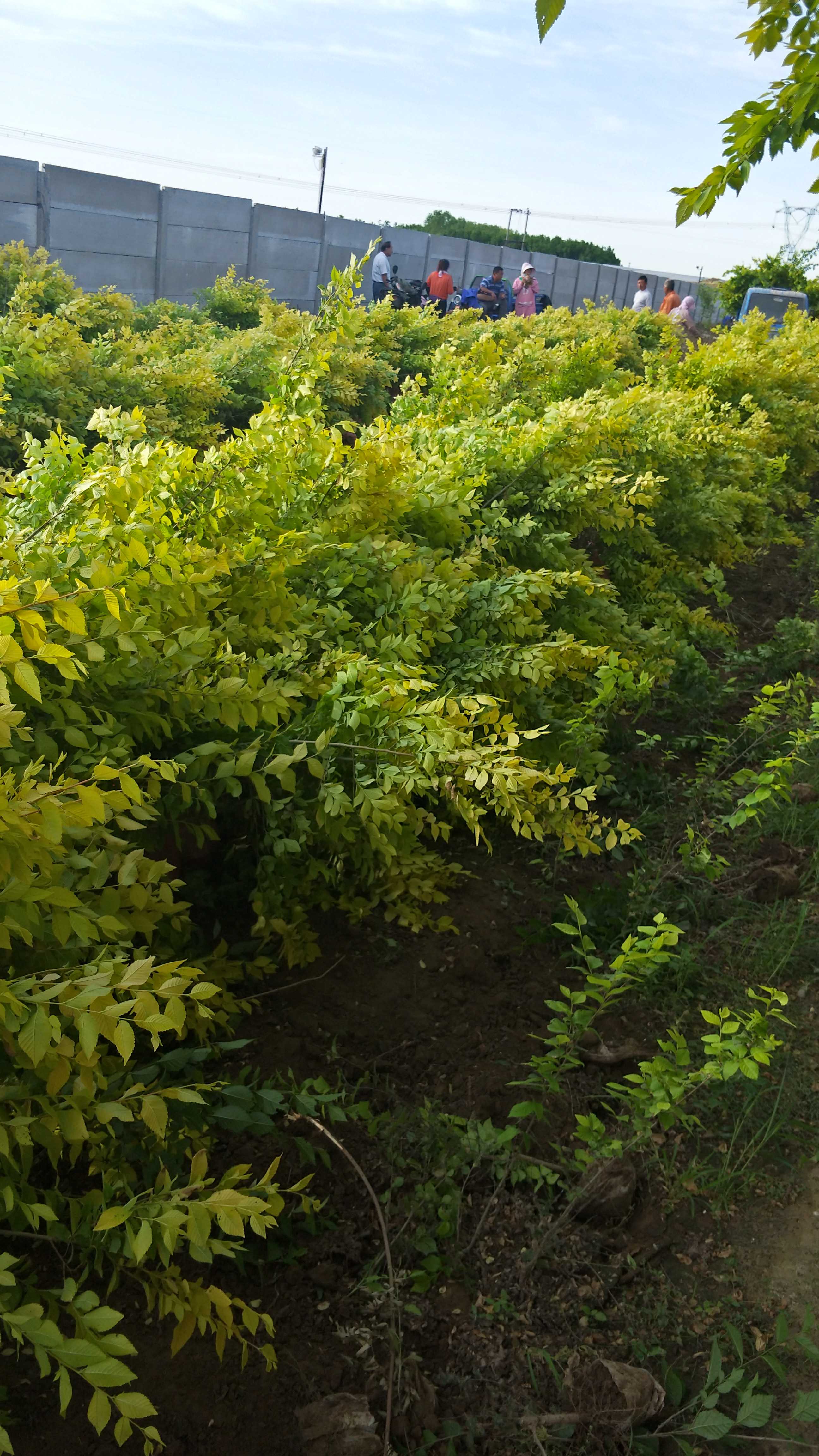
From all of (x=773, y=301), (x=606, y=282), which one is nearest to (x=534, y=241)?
(x=606, y=282)

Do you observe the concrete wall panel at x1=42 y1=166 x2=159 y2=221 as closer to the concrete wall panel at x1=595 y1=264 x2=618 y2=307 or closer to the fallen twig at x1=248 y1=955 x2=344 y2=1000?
the fallen twig at x1=248 y1=955 x2=344 y2=1000

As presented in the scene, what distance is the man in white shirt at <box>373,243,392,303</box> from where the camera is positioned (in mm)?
16500

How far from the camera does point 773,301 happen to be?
23.1 meters


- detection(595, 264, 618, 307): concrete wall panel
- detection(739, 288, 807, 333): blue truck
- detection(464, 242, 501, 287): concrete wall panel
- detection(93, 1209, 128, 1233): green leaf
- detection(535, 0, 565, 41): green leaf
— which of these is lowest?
detection(93, 1209, 128, 1233): green leaf

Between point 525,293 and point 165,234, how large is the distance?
6.77 meters

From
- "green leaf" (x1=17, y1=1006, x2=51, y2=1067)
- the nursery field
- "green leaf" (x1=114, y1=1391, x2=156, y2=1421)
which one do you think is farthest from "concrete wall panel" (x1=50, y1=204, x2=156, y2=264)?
"green leaf" (x1=114, y1=1391, x2=156, y2=1421)

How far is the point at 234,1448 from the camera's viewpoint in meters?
1.86

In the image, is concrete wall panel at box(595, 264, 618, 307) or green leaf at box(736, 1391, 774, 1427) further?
concrete wall panel at box(595, 264, 618, 307)

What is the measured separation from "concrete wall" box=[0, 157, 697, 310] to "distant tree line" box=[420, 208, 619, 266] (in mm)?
23574

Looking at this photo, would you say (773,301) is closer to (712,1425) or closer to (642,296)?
(642,296)

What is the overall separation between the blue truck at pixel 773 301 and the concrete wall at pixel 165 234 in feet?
28.4

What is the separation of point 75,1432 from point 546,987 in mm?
1832

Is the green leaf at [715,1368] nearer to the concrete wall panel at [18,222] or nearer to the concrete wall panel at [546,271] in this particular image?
the concrete wall panel at [18,222]

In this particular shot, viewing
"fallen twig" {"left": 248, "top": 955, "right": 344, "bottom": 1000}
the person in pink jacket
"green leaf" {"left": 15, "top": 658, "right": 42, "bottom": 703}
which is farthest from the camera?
the person in pink jacket
